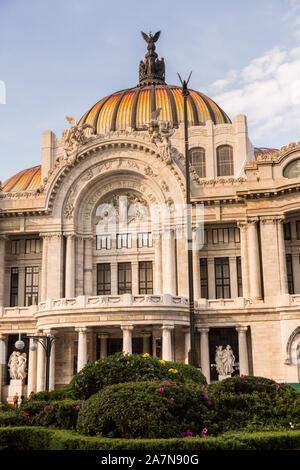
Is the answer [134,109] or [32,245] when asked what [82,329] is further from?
[134,109]

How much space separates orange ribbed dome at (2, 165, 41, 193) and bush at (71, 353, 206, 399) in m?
43.8

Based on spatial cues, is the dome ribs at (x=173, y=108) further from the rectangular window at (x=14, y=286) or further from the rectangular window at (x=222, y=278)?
the rectangular window at (x=14, y=286)

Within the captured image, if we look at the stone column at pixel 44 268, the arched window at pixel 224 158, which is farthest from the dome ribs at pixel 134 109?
the stone column at pixel 44 268

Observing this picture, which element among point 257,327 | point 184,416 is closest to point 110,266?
point 257,327

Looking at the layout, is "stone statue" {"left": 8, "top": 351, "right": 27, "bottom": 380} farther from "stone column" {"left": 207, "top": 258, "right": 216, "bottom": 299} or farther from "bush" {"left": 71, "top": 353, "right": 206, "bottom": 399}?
"bush" {"left": 71, "top": 353, "right": 206, "bottom": 399}

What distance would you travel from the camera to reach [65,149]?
47344 mm

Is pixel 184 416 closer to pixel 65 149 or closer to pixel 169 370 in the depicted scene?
pixel 169 370

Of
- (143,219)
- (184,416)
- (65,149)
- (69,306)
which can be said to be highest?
(65,149)

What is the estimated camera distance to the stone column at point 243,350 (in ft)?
136

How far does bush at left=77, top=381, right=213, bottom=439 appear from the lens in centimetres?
1332

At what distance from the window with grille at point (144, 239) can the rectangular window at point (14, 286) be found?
1082cm

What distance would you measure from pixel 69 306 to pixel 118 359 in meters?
22.8

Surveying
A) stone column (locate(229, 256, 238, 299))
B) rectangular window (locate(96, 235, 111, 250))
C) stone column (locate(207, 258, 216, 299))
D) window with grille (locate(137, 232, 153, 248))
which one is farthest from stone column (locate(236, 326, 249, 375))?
rectangular window (locate(96, 235, 111, 250))

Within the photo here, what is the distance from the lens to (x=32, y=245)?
49344mm
